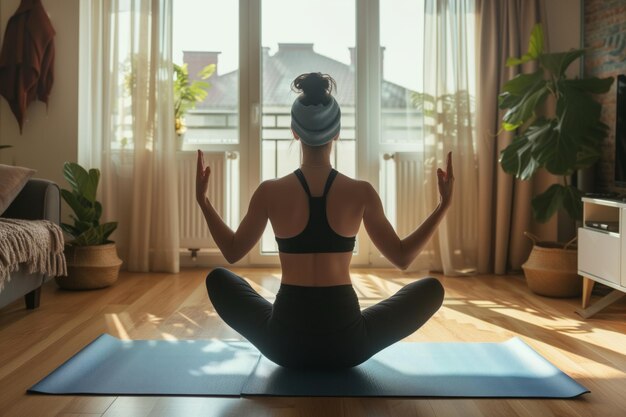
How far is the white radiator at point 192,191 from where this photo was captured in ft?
15.4

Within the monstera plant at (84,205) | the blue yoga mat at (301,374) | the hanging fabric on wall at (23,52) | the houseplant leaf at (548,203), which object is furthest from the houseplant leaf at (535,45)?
the hanging fabric on wall at (23,52)

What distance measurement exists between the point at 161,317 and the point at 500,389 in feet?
5.64

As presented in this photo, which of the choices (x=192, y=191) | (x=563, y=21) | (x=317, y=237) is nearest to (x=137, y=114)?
(x=192, y=191)

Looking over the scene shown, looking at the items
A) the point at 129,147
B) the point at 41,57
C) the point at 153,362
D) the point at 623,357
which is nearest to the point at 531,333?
the point at 623,357

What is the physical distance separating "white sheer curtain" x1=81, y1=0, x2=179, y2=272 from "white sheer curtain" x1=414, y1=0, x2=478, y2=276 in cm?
173

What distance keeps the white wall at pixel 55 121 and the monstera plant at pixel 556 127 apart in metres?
2.77

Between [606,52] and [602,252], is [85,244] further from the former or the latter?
[606,52]

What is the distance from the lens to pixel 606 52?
13.2 feet

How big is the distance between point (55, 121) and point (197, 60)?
3.44ft

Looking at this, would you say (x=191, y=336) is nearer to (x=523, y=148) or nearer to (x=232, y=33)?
(x=523, y=148)

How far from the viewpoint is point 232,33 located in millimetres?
4680

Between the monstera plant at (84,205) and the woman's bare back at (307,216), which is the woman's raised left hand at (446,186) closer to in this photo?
the woman's bare back at (307,216)

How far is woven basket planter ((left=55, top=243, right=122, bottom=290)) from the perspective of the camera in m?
3.84

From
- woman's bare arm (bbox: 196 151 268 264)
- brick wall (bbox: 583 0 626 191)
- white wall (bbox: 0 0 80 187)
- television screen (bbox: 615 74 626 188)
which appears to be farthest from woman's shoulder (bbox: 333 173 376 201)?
white wall (bbox: 0 0 80 187)
